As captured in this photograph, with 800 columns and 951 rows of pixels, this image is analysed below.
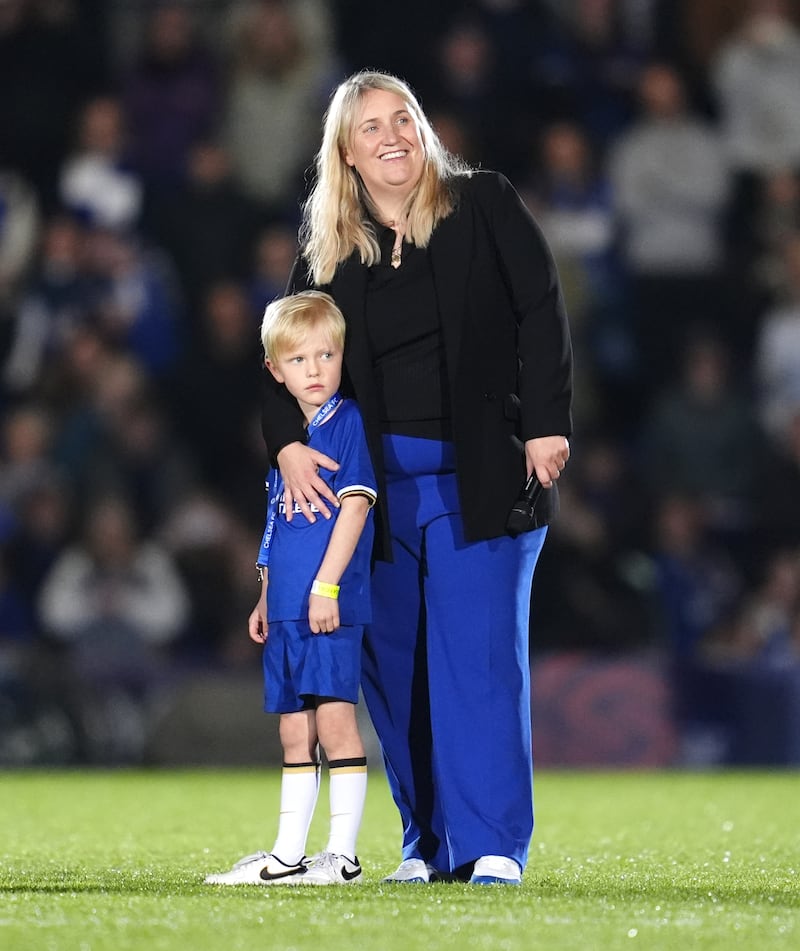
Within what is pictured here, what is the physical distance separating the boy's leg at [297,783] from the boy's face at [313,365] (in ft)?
2.47

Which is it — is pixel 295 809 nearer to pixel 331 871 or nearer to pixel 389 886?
pixel 331 871

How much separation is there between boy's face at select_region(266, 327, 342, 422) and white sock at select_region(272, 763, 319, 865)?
2.86 ft

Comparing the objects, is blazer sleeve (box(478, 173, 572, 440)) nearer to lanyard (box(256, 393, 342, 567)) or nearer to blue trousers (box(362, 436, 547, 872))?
blue trousers (box(362, 436, 547, 872))

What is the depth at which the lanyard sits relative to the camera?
4688 mm

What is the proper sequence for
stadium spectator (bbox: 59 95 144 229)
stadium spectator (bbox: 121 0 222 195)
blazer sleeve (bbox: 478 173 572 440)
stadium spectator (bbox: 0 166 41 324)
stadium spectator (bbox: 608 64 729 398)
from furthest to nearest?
1. stadium spectator (bbox: 121 0 222 195)
2. stadium spectator (bbox: 608 64 729 398)
3. stadium spectator (bbox: 59 95 144 229)
4. stadium spectator (bbox: 0 166 41 324)
5. blazer sleeve (bbox: 478 173 572 440)

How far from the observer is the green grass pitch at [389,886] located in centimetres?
365

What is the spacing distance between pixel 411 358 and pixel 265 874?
50.1 inches

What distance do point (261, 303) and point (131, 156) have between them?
1.45 metres

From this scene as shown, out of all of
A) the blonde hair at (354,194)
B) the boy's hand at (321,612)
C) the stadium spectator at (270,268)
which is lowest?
the boy's hand at (321,612)

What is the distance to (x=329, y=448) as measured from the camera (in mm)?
4676

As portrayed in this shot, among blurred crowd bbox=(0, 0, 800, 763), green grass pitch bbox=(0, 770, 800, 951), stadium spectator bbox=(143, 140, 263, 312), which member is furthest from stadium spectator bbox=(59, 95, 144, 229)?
green grass pitch bbox=(0, 770, 800, 951)

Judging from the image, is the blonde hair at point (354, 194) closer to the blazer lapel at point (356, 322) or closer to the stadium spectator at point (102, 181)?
the blazer lapel at point (356, 322)

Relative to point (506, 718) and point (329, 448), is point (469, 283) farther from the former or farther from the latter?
point (506, 718)

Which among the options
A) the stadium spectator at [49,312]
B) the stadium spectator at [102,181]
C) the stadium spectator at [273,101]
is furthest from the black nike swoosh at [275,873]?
the stadium spectator at [273,101]
